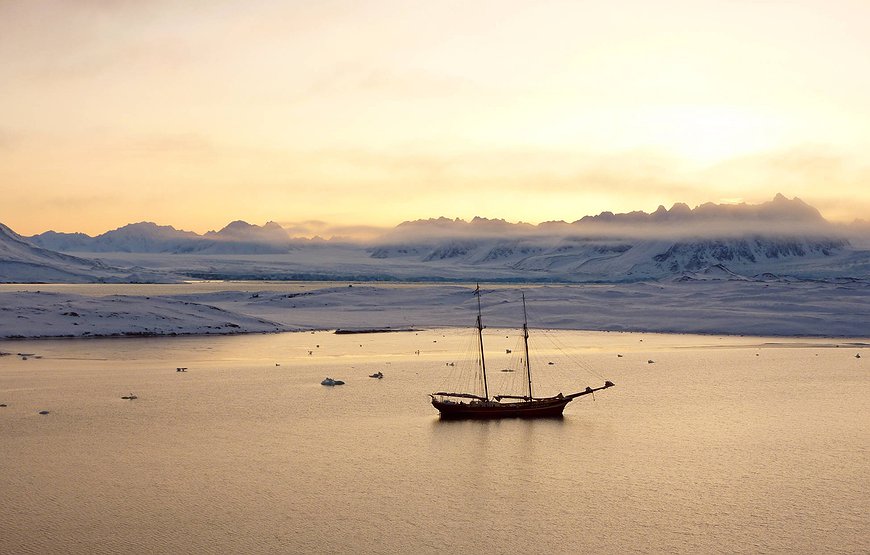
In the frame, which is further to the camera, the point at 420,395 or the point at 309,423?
the point at 420,395

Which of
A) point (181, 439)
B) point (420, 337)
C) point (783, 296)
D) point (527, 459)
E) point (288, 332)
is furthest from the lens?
point (783, 296)

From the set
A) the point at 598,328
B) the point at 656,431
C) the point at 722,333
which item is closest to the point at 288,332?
the point at 598,328

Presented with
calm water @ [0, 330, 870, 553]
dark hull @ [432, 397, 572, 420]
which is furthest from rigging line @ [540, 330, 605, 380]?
dark hull @ [432, 397, 572, 420]

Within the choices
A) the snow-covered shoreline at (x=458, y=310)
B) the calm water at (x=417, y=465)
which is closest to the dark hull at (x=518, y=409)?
the calm water at (x=417, y=465)

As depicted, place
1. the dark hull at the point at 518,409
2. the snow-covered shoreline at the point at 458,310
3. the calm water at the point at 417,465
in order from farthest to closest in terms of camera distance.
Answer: the snow-covered shoreline at the point at 458,310
the dark hull at the point at 518,409
the calm water at the point at 417,465

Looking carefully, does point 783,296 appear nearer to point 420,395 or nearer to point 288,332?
point 288,332

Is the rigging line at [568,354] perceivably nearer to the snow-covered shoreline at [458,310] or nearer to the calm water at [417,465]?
the calm water at [417,465]

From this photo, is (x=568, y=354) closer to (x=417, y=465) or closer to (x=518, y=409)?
(x=518, y=409)
